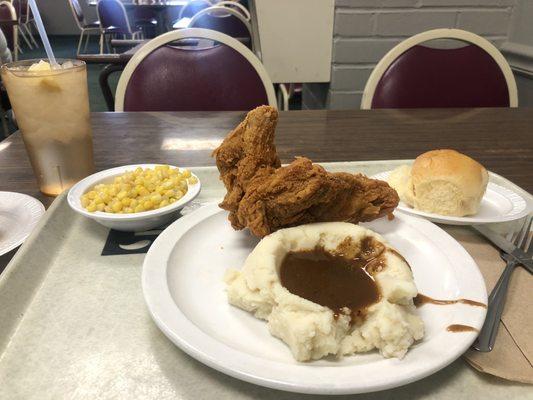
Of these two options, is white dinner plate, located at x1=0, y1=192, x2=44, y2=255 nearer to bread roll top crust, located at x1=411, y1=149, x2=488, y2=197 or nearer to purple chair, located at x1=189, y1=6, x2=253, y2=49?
bread roll top crust, located at x1=411, y1=149, x2=488, y2=197

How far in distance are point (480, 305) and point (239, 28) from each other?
4611mm

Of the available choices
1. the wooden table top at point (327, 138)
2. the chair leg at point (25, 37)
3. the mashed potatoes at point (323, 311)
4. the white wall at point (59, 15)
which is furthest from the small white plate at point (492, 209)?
the white wall at point (59, 15)

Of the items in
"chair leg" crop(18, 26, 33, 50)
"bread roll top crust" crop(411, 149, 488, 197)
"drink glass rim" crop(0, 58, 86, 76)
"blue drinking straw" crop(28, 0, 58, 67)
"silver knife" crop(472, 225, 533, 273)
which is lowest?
"chair leg" crop(18, 26, 33, 50)

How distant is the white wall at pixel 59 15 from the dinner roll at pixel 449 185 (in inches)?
692

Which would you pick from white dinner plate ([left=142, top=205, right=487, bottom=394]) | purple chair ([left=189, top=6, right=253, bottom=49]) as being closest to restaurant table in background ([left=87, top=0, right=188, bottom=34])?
purple chair ([left=189, top=6, right=253, bottom=49])

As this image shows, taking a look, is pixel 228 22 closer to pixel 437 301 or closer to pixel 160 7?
pixel 437 301

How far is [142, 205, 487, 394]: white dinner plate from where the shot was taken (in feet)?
2.28

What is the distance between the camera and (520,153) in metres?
1.80

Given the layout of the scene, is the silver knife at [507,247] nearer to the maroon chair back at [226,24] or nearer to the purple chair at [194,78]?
the purple chair at [194,78]

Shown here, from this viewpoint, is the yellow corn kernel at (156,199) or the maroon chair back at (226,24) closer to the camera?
the yellow corn kernel at (156,199)

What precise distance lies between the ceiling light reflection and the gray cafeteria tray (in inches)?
31.2

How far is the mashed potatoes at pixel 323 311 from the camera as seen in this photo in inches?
29.4

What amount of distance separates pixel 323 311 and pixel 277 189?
361 mm

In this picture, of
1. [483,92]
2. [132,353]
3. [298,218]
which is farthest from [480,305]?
[483,92]
